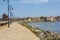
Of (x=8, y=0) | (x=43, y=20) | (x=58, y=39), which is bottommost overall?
(x=43, y=20)

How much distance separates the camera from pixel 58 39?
2041 cm

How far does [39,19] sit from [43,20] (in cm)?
524

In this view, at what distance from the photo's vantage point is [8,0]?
3388 cm

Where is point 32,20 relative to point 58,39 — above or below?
below

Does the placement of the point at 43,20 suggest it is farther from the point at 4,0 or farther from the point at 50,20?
the point at 4,0

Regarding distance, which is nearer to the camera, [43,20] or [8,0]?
[8,0]

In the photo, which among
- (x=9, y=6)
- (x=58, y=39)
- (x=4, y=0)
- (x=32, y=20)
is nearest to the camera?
(x=58, y=39)

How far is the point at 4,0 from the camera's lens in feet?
109

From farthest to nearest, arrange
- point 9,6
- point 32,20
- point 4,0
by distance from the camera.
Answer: point 32,20 < point 9,6 < point 4,0

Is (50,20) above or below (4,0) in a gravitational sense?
below

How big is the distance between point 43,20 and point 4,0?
16489 cm

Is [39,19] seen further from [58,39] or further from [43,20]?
[58,39]

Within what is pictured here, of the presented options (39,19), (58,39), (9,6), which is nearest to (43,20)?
(39,19)

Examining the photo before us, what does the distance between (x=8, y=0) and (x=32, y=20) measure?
153147 mm
